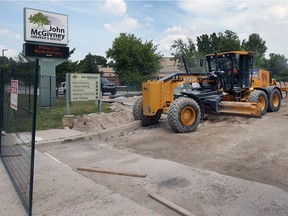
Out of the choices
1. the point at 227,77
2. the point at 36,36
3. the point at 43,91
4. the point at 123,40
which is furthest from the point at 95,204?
the point at 123,40

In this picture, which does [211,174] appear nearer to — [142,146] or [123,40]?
[142,146]

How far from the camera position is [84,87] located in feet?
42.7

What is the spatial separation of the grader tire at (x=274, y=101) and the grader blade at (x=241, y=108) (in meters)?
2.76

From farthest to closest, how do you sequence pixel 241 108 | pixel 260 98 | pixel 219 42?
1. pixel 219 42
2. pixel 260 98
3. pixel 241 108

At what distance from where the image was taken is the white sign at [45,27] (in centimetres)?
1700

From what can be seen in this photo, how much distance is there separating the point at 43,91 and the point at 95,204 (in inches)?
528

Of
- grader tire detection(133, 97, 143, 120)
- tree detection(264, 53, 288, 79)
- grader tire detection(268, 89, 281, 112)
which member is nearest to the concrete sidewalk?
grader tire detection(133, 97, 143, 120)

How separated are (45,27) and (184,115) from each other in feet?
35.4

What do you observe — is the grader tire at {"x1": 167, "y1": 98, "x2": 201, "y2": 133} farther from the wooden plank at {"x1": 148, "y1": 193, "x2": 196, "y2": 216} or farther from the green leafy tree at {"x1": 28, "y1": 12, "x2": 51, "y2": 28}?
the green leafy tree at {"x1": 28, "y1": 12, "x2": 51, "y2": 28}

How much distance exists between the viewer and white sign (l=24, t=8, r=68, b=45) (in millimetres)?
17000

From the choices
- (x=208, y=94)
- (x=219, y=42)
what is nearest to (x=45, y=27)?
(x=208, y=94)

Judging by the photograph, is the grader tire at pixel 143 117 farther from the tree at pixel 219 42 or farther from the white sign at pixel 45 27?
the tree at pixel 219 42

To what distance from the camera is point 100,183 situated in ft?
18.4

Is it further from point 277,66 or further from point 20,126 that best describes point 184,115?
point 277,66
